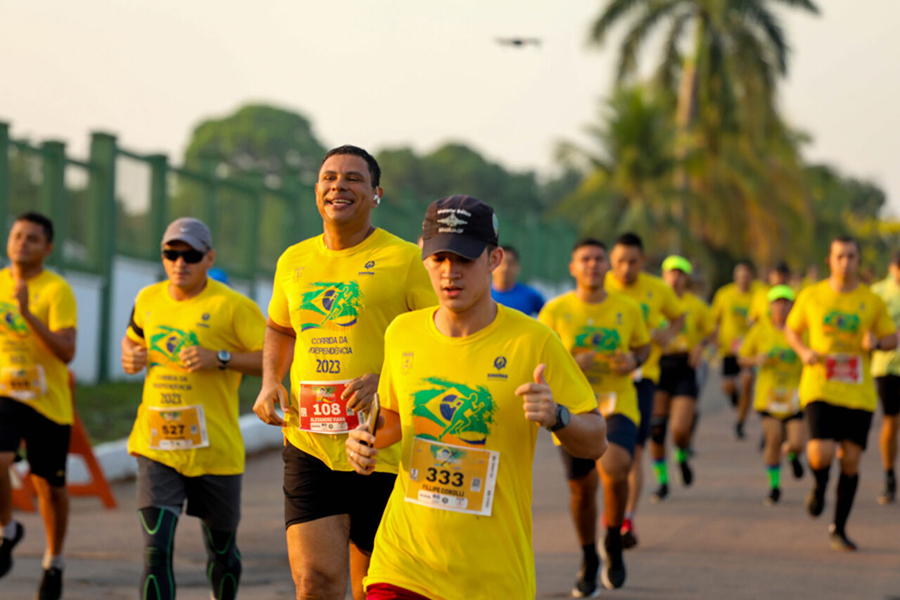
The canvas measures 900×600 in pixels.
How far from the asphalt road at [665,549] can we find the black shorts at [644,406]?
2.63 ft

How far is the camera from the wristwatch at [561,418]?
366 cm

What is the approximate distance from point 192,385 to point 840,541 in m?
5.17

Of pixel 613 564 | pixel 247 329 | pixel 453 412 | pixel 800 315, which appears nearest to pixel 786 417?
pixel 800 315

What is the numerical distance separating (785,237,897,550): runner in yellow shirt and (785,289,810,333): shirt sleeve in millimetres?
96

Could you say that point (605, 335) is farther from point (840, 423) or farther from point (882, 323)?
point (882, 323)

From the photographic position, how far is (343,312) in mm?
5094

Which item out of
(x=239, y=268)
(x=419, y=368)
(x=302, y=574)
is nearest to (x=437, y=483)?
(x=419, y=368)

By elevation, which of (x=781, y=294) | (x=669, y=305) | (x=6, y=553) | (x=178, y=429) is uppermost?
(x=781, y=294)

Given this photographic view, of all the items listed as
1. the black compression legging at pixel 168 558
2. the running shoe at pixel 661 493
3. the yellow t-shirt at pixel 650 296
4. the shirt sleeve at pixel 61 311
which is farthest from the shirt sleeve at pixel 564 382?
the running shoe at pixel 661 493

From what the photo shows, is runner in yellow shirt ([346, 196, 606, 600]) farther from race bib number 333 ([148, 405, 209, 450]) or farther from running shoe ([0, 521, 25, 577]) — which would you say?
running shoe ([0, 521, 25, 577])

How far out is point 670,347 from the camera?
13.0 m

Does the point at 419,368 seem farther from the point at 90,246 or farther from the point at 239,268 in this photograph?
the point at 239,268

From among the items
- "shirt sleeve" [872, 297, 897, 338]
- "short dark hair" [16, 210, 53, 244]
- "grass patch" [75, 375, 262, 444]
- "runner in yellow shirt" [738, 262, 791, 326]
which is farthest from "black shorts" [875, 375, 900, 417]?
"grass patch" [75, 375, 262, 444]

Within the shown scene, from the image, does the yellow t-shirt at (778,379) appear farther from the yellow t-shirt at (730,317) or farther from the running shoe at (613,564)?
the running shoe at (613,564)
